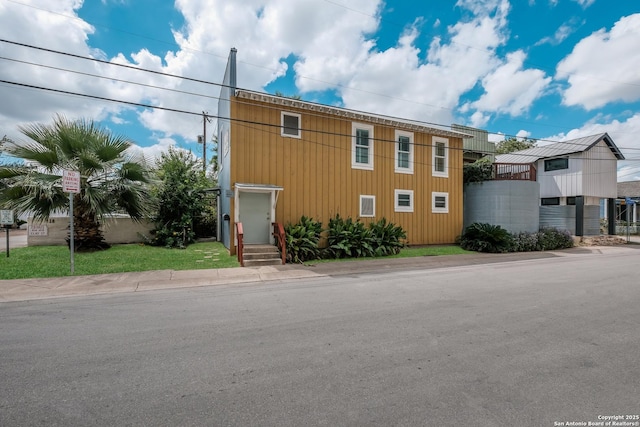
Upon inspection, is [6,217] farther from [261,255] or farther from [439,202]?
[439,202]

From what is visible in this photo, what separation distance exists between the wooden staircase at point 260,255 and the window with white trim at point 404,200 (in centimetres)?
673

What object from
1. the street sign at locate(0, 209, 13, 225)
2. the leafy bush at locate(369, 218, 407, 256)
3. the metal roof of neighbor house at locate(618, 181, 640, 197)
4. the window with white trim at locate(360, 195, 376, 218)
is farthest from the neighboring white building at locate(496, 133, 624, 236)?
the street sign at locate(0, 209, 13, 225)

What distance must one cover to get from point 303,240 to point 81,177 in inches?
303

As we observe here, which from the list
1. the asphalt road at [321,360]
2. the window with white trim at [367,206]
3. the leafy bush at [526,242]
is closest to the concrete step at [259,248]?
the window with white trim at [367,206]

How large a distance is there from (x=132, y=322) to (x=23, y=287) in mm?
4447

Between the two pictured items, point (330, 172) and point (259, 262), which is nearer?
point (259, 262)

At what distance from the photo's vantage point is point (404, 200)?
1573 cm

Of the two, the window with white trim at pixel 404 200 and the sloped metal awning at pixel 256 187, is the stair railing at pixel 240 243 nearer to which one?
the sloped metal awning at pixel 256 187

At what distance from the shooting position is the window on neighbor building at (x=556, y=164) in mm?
21552

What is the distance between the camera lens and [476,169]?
57.9 feet

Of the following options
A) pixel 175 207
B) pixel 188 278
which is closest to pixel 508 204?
pixel 188 278

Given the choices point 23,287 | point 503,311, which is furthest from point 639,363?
point 23,287

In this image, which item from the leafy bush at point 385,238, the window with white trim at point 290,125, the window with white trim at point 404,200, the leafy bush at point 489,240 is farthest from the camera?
the window with white trim at point 404,200

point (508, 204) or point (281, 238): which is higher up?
point (508, 204)
